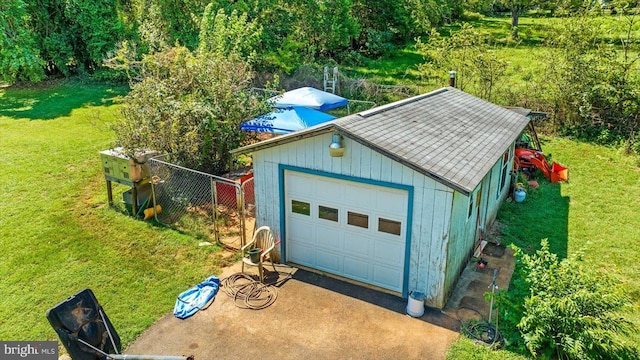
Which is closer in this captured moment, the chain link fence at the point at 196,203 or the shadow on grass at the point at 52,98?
the chain link fence at the point at 196,203

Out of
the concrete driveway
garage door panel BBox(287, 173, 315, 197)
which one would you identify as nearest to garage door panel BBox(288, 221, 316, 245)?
garage door panel BBox(287, 173, 315, 197)

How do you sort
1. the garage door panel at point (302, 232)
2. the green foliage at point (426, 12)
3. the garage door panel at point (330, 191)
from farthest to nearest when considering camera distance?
the green foliage at point (426, 12) < the garage door panel at point (302, 232) < the garage door panel at point (330, 191)

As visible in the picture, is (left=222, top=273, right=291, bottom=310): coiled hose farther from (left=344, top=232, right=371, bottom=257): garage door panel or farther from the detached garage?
(left=344, top=232, right=371, bottom=257): garage door panel

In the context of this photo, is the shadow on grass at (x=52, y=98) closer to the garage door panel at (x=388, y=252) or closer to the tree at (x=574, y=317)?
the garage door panel at (x=388, y=252)

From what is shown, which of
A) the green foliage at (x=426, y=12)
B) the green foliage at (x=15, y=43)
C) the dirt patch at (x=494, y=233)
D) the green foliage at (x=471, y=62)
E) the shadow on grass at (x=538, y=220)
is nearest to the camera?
the shadow on grass at (x=538, y=220)

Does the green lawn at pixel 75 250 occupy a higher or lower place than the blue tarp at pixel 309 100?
lower

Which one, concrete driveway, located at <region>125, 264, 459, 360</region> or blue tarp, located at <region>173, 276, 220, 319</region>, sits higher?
blue tarp, located at <region>173, 276, 220, 319</region>

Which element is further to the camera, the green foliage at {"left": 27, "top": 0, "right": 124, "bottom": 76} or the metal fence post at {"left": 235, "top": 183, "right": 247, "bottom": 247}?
the green foliage at {"left": 27, "top": 0, "right": 124, "bottom": 76}

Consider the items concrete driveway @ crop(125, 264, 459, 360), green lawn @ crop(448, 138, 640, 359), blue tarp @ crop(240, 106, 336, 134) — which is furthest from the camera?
blue tarp @ crop(240, 106, 336, 134)

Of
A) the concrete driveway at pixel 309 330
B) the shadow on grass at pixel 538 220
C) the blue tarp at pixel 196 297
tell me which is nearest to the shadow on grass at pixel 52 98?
the blue tarp at pixel 196 297
